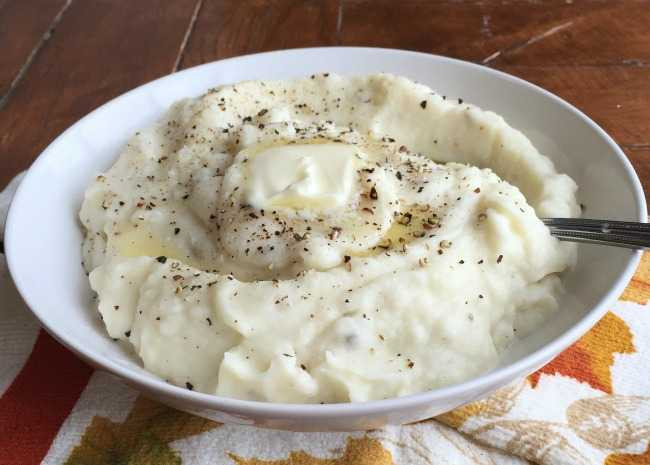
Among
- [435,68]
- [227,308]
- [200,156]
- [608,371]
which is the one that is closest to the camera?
[227,308]

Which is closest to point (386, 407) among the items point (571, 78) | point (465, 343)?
point (465, 343)

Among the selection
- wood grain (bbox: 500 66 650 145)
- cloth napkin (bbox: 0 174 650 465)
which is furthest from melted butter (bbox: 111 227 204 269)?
wood grain (bbox: 500 66 650 145)

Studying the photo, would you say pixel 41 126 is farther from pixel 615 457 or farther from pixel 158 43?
pixel 615 457

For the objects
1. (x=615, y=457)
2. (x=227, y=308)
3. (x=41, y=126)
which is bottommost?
(x=41, y=126)

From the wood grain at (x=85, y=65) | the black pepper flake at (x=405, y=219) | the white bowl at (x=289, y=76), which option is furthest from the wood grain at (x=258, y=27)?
the black pepper flake at (x=405, y=219)

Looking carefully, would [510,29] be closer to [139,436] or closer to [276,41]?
[276,41]

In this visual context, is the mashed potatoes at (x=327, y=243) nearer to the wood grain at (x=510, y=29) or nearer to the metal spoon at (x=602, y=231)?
the metal spoon at (x=602, y=231)

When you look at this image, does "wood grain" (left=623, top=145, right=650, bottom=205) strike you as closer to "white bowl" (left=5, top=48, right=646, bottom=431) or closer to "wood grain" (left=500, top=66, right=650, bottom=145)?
"wood grain" (left=500, top=66, right=650, bottom=145)
